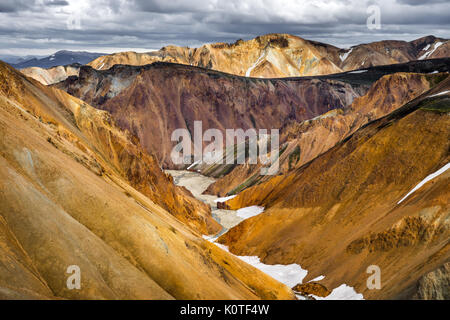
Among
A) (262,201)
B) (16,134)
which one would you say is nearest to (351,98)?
(262,201)

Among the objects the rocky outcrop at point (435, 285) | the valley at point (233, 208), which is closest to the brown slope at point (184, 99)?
the valley at point (233, 208)

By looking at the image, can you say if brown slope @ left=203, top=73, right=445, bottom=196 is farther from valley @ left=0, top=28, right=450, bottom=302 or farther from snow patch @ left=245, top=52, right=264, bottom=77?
snow patch @ left=245, top=52, right=264, bottom=77

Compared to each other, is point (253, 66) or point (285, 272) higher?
point (253, 66)

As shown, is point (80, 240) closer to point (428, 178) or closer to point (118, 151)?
point (428, 178)

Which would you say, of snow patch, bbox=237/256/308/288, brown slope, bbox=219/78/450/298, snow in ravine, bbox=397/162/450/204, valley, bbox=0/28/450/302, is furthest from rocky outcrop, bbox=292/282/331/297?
snow in ravine, bbox=397/162/450/204

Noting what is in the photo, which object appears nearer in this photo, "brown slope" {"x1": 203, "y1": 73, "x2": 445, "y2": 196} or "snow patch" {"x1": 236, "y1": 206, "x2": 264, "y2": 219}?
"snow patch" {"x1": 236, "y1": 206, "x2": 264, "y2": 219}

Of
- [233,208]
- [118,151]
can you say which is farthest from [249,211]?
[118,151]
